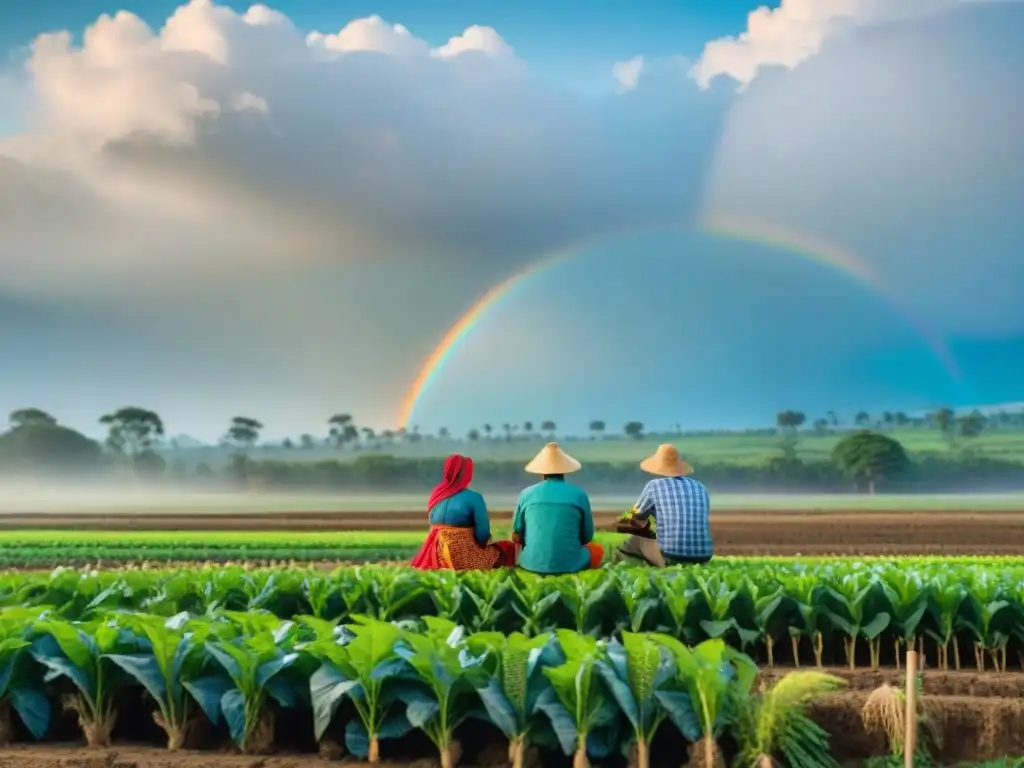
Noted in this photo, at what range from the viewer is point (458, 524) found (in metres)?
9.06

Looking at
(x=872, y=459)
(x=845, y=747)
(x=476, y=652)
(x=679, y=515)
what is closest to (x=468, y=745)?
(x=476, y=652)

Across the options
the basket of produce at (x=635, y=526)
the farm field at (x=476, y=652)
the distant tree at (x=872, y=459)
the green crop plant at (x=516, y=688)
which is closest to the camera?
the green crop plant at (x=516, y=688)

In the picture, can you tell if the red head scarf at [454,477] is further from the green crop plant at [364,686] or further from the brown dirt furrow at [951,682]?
the green crop plant at [364,686]

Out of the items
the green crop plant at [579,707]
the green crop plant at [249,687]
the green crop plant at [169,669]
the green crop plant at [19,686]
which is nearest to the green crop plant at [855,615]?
the green crop plant at [579,707]

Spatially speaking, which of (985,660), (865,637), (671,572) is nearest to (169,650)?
(671,572)

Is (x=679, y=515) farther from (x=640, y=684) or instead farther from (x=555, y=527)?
(x=640, y=684)

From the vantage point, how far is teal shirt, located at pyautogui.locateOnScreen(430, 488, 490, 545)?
9008 mm

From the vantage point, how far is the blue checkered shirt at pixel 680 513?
9250 millimetres

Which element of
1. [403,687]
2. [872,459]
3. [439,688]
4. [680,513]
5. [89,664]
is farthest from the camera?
[872,459]

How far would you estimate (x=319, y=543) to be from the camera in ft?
80.3

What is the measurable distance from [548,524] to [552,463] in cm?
91

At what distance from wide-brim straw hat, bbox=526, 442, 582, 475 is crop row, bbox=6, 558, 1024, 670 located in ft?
6.39

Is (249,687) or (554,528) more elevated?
(554,528)

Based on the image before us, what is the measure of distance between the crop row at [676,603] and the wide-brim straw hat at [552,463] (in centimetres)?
195
